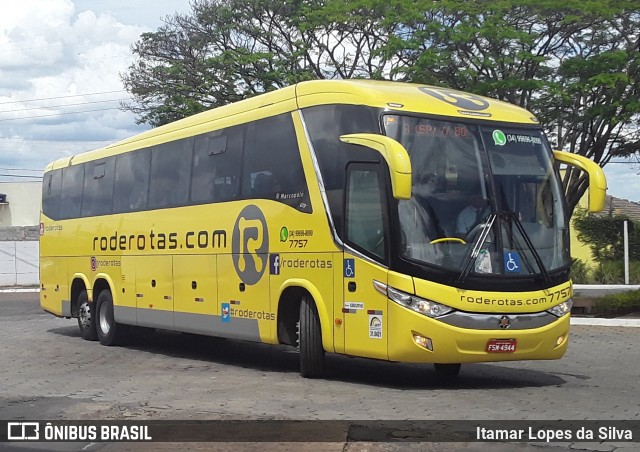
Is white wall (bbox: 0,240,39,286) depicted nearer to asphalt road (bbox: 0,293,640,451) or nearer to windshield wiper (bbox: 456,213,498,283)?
asphalt road (bbox: 0,293,640,451)

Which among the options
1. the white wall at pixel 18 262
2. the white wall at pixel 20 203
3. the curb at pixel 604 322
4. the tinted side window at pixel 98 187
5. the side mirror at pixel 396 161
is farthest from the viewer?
the white wall at pixel 20 203

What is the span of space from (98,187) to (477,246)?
9.92 m

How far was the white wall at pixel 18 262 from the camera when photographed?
44062mm

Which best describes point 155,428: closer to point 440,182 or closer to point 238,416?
point 238,416

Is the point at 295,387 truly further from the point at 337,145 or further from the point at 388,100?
the point at 388,100

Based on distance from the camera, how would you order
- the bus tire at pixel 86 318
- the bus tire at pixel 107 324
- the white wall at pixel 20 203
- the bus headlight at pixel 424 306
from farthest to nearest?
the white wall at pixel 20 203
the bus tire at pixel 86 318
the bus tire at pixel 107 324
the bus headlight at pixel 424 306

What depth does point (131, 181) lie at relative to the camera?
57.1 ft

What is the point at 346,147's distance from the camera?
37.9 ft

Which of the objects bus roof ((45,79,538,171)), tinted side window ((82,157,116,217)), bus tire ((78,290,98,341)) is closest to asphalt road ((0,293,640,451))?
bus tire ((78,290,98,341))

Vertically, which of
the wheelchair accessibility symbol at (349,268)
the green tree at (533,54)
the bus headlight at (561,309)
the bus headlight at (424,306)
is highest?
the green tree at (533,54)

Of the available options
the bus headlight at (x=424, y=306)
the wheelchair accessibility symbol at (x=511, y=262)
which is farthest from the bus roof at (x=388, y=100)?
the bus headlight at (x=424, y=306)

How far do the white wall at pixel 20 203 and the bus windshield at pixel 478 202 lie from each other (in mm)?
68202

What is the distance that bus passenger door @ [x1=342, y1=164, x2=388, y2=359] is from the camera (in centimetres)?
1101

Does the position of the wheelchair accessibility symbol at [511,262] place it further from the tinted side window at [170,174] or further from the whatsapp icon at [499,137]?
the tinted side window at [170,174]
